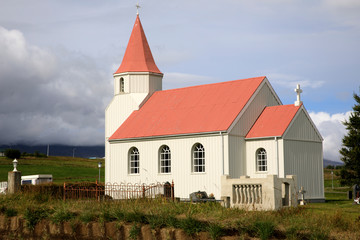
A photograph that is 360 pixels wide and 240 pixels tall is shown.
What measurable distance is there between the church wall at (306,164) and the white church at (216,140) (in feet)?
0.20

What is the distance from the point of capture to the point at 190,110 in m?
35.3

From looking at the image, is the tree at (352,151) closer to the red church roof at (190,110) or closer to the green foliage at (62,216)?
the red church roof at (190,110)

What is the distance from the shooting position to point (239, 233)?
12820 mm

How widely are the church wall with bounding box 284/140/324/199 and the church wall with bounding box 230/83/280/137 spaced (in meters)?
2.97

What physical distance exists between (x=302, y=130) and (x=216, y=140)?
5798mm

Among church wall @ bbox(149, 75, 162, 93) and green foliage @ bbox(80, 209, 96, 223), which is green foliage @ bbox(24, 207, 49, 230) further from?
church wall @ bbox(149, 75, 162, 93)

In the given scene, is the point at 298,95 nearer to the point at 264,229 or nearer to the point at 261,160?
the point at 261,160

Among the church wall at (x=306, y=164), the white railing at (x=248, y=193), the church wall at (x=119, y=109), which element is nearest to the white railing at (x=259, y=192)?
the white railing at (x=248, y=193)

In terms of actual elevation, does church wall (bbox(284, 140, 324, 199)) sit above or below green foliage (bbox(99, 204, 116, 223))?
above

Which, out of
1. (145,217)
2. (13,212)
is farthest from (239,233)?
(13,212)

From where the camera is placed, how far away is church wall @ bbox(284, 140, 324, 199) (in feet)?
102

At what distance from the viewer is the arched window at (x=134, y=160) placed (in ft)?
119

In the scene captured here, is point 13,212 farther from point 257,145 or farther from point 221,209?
point 257,145

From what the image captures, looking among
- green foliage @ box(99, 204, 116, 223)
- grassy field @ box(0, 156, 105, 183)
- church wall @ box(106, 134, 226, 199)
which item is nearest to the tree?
church wall @ box(106, 134, 226, 199)
